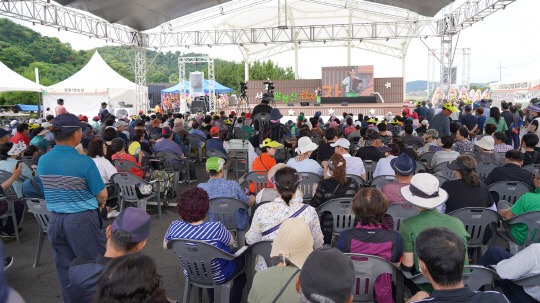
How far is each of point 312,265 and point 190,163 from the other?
612 cm

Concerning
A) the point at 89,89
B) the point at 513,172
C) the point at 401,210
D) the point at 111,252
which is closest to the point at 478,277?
the point at 401,210

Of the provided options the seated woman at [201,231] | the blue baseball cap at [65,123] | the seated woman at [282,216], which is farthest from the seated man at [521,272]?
the blue baseball cap at [65,123]

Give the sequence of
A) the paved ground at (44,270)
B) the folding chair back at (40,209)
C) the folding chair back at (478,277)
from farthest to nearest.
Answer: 1. the folding chair back at (40,209)
2. the paved ground at (44,270)
3. the folding chair back at (478,277)

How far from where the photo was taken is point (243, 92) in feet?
44.1

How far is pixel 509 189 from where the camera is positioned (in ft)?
13.1

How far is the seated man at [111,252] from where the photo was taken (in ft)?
6.19

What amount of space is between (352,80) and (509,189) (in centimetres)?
2289

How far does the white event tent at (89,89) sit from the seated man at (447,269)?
19.9m

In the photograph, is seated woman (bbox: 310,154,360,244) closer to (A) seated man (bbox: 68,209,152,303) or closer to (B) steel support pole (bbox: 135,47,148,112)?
(A) seated man (bbox: 68,209,152,303)

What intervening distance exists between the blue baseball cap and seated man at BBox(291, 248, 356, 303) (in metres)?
2.06

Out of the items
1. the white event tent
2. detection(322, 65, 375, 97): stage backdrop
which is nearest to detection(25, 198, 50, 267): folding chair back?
the white event tent

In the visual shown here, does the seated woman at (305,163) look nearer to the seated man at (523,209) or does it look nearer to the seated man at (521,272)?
the seated man at (523,209)

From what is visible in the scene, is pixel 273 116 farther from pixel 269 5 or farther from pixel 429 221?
pixel 269 5

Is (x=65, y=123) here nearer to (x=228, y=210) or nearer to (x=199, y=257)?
(x=199, y=257)
